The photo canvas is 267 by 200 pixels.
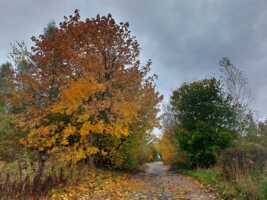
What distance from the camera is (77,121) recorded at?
36.4ft

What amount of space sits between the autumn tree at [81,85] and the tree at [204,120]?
5.44 meters

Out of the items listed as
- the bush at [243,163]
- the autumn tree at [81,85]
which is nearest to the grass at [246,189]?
the bush at [243,163]

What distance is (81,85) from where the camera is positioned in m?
10.5

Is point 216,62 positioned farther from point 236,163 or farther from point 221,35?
point 236,163

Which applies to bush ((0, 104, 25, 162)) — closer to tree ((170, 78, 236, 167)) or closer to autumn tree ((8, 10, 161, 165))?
autumn tree ((8, 10, 161, 165))

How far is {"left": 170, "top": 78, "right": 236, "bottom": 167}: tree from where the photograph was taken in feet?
53.4

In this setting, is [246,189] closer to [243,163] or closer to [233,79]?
[243,163]

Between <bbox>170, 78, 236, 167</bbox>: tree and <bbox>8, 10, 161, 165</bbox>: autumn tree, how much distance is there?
5442mm

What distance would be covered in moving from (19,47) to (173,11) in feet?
50.2

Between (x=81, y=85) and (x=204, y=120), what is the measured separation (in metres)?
10.0

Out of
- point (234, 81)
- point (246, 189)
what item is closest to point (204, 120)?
point (234, 81)

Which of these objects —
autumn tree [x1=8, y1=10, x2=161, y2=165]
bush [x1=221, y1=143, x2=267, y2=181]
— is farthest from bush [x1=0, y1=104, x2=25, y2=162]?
bush [x1=221, y1=143, x2=267, y2=181]

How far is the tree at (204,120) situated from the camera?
16.3 m

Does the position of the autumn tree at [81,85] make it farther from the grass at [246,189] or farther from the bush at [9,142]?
the grass at [246,189]
